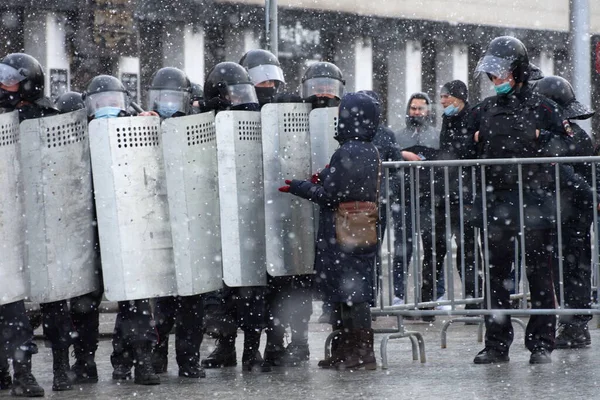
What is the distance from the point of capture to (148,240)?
8727 mm

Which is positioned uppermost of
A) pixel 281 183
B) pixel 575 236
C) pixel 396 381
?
pixel 281 183

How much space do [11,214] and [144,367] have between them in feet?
3.85

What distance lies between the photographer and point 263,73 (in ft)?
33.7

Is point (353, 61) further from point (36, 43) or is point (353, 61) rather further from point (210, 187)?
point (210, 187)

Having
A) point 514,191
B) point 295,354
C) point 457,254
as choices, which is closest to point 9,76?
point 295,354

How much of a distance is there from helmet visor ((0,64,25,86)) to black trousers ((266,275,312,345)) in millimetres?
2053

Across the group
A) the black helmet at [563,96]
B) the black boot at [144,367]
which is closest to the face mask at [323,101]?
the black helmet at [563,96]

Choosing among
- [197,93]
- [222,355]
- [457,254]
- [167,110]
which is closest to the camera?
[167,110]

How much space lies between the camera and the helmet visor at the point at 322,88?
32.3ft

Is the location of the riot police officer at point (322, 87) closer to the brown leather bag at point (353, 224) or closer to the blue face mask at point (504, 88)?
the brown leather bag at point (353, 224)

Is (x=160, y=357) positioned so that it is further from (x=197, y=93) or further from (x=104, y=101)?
(x=197, y=93)

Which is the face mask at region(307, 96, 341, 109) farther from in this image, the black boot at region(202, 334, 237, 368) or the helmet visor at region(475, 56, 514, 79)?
the black boot at region(202, 334, 237, 368)

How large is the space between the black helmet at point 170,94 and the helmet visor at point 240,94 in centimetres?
26

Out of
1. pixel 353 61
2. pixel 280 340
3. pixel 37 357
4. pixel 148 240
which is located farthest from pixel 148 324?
pixel 353 61
